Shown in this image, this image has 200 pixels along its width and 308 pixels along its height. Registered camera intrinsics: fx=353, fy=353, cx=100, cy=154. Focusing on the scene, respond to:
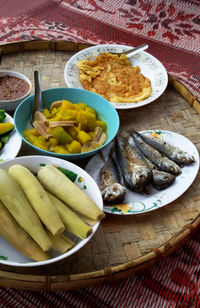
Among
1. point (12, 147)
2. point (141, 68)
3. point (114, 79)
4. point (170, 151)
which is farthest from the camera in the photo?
point (141, 68)

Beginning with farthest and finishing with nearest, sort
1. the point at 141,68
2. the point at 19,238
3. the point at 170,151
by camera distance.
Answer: the point at 141,68 < the point at 170,151 < the point at 19,238

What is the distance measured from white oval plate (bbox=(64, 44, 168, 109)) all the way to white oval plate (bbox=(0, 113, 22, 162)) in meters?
0.61

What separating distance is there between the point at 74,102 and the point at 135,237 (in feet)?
3.04

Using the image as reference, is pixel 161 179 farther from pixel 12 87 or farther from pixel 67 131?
pixel 12 87

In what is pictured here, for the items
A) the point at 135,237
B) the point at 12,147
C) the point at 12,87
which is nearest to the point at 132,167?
the point at 135,237

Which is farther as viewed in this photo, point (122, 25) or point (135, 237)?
point (122, 25)

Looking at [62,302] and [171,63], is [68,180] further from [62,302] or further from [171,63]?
[171,63]

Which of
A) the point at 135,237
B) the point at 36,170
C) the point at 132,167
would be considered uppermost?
the point at 36,170

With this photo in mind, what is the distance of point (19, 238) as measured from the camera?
128cm

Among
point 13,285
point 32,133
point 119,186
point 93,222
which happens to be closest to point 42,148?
point 32,133

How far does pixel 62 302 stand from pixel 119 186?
0.56m

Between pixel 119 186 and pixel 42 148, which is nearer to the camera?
pixel 119 186

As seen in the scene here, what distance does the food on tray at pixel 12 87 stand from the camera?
6.65ft

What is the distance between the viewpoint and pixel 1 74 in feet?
6.97
